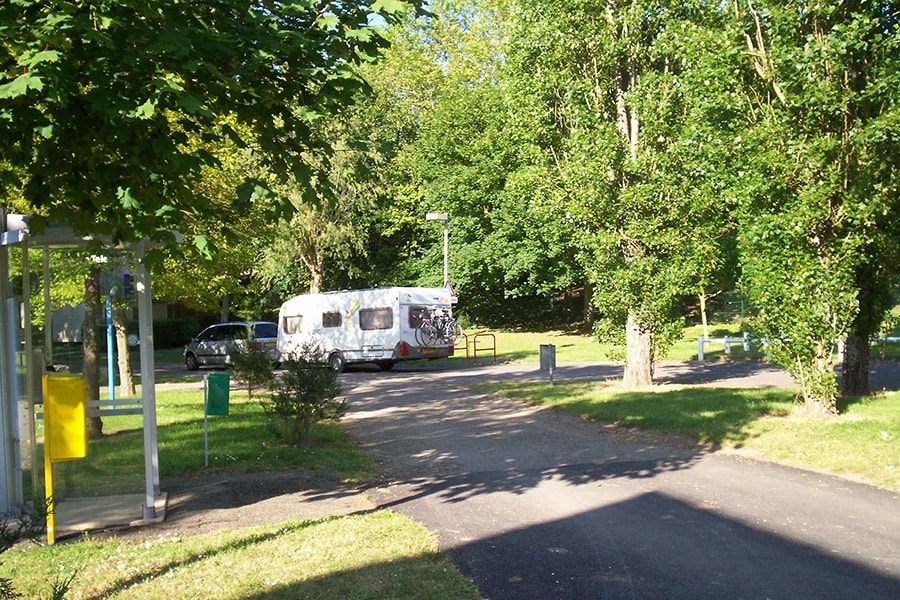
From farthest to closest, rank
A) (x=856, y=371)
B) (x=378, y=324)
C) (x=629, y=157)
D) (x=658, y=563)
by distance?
(x=378, y=324)
(x=629, y=157)
(x=856, y=371)
(x=658, y=563)

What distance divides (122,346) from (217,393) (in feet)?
5.58

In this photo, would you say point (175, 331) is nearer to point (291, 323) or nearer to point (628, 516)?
point (291, 323)

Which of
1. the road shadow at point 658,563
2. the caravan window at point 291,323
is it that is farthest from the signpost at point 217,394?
the caravan window at point 291,323

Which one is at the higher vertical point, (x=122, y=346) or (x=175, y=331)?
(x=175, y=331)

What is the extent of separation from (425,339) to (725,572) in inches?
910

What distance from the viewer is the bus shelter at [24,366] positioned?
324 inches

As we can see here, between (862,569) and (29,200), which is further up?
(29,200)

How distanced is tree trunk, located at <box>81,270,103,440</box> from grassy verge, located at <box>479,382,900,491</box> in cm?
763

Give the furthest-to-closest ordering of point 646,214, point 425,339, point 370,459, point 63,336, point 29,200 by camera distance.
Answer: point 425,339
point 646,214
point 370,459
point 63,336
point 29,200

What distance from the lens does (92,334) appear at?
9734mm

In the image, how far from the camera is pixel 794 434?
11.7 metres

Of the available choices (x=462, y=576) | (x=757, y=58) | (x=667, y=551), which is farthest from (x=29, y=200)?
(x=757, y=58)

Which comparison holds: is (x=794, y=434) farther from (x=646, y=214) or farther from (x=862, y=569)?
(x=646, y=214)

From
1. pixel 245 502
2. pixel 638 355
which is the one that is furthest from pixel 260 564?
pixel 638 355
